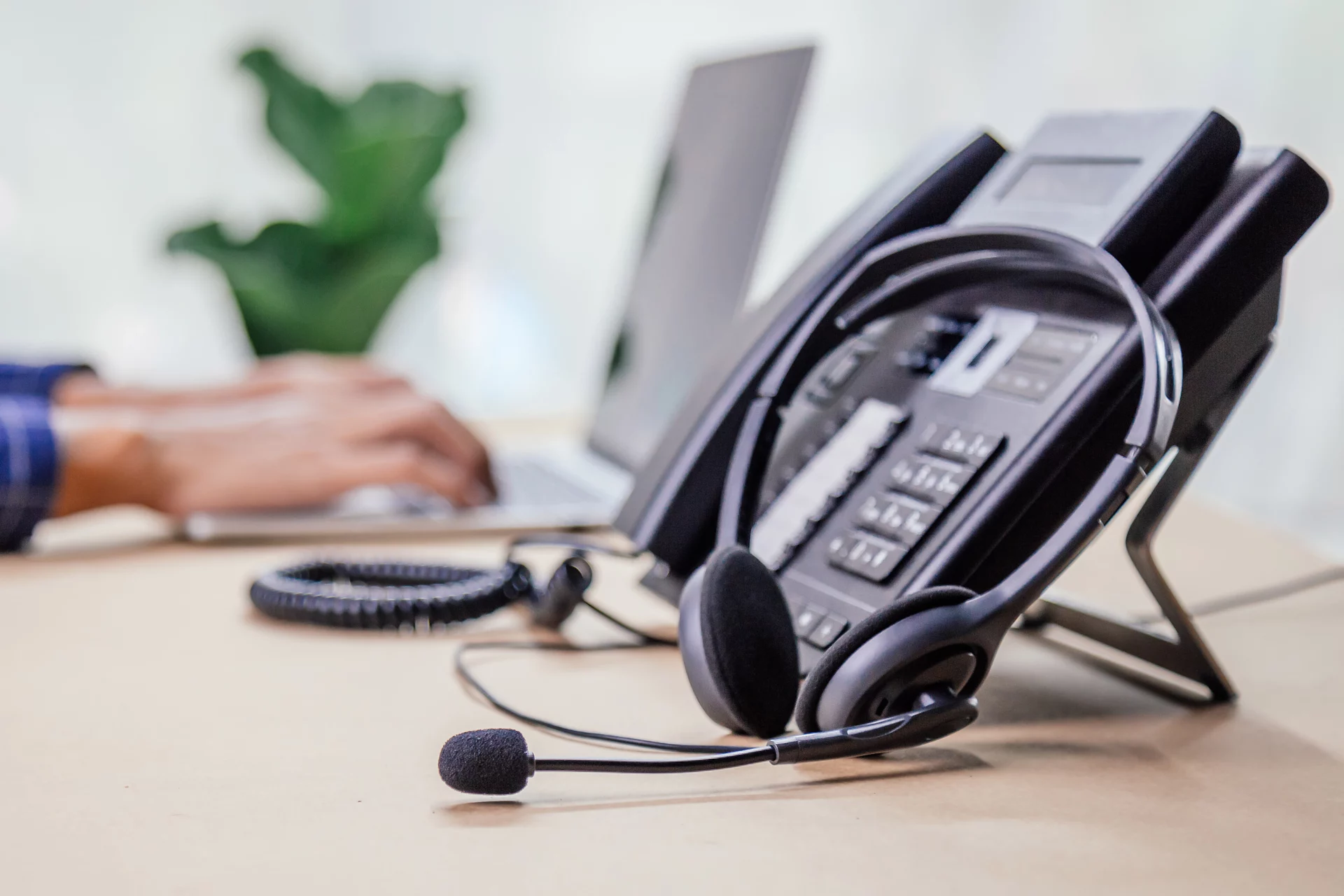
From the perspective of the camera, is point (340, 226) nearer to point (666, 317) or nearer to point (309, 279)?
point (309, 279)

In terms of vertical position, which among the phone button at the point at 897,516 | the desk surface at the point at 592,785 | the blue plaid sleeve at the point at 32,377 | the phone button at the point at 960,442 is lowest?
the blue plaid sleeve at the point at 32,377

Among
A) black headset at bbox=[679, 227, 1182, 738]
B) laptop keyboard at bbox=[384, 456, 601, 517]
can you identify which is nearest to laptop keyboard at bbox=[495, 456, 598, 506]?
laptop keyboard at bbox=[384, 456, 601, 517]

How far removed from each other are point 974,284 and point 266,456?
0.57m

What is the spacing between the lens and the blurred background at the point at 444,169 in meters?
1.57

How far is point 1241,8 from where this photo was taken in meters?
0.89

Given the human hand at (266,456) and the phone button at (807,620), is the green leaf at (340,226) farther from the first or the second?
the phone button at (807,620)

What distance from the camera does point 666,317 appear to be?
0.96 meters

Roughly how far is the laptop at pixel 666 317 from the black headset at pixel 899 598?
24 cm

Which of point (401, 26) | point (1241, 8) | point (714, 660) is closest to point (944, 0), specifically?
point (1241, 8)

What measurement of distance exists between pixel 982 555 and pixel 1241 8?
641mm

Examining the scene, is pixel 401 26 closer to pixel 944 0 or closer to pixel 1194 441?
pixel 944 0

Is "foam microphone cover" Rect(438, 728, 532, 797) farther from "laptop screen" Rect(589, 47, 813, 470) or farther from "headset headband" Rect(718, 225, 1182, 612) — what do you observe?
"laptop screen" Rect(589, 47, 813, 470)

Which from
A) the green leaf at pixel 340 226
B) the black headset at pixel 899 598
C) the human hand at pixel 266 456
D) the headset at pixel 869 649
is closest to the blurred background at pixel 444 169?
the green leaf at pixel 340 226

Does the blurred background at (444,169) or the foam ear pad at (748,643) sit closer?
the foam ear pad at (748,643)
